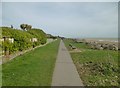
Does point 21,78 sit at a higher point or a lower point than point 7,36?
lower

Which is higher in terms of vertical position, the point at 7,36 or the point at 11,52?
the point at 7,36

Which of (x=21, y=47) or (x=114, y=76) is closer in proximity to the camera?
(x=114, y=76)

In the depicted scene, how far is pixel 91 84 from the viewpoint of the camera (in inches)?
375

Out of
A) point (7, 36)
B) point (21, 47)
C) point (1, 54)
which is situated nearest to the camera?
point (1, 54)

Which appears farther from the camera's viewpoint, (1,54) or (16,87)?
(1,54)

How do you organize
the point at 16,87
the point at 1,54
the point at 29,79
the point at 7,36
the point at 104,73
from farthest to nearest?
the point at 7,36, the point at 1,54, the point at 104,73, the point at 29,79, the point at 16,87

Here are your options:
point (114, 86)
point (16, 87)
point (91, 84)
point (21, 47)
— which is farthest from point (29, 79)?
point (21, 47)

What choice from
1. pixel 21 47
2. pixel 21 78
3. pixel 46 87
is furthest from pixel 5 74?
pixel 21 47

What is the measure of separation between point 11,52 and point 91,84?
487 inches

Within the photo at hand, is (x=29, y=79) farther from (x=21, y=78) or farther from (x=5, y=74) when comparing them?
(x=5, y=74)

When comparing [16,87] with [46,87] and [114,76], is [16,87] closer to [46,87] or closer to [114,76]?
[46,87]

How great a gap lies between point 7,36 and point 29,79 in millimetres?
10360

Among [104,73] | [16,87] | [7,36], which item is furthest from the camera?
[7,36]

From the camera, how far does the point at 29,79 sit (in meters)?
10.0
